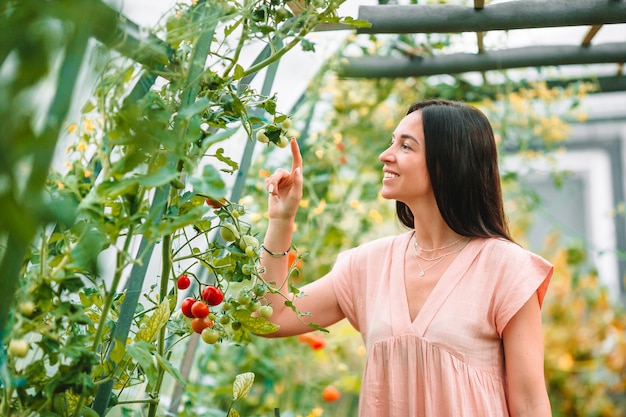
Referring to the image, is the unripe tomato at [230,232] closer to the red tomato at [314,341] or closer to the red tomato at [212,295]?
the red tomato at [212,295]

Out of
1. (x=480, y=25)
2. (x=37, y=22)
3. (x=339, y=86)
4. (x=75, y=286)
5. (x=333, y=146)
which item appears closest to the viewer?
(x=37, y=22)

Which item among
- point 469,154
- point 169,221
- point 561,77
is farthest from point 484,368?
point 561,77

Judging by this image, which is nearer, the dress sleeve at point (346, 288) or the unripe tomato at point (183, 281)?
the unripe tomato at point (183, 281)

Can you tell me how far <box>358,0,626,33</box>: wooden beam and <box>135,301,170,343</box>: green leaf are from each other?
114 centimetres

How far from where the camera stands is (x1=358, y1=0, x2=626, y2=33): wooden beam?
5.91ft

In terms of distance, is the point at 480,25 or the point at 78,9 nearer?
the point at 78,9

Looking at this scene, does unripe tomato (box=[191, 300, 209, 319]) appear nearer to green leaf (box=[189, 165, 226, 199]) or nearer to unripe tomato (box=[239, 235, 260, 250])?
unripe tomato (box=[239, 235, 260, 250])

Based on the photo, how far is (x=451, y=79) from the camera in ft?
11.1

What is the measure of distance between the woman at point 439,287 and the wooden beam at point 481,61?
990 mm

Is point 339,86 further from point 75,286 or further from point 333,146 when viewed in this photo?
point 75,286

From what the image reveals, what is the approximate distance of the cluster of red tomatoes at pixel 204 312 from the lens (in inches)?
44.2

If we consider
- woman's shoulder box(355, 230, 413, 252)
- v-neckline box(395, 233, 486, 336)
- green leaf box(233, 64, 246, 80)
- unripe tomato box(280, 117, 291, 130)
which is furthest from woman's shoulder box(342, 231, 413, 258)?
green leaf box(233, 64, 246, 80)

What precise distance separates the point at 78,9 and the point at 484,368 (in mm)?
1152

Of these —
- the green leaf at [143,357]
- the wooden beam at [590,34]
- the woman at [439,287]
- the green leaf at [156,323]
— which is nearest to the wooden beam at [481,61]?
the wooden beam at [590,34]
